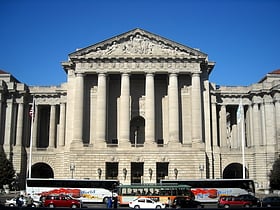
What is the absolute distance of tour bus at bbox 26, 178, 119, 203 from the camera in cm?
5759

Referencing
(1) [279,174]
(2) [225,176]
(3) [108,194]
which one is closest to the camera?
(3) [108,194]

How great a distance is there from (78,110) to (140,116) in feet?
43.6

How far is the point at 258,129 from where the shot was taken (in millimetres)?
81688

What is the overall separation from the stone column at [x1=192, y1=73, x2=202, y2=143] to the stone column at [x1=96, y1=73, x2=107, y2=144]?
54.8 ft

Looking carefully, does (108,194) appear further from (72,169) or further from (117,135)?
(117,135)

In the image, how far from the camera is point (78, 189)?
57688 mm

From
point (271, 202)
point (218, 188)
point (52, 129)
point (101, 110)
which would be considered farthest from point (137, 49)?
point (271, 202)

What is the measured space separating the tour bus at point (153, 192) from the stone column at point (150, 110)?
18.8 meters

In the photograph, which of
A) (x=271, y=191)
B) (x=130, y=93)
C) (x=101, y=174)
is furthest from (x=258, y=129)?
(x=101, y=174)

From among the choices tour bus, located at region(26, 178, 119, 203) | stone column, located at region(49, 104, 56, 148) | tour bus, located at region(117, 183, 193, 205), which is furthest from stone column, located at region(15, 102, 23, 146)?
tour bus, located at region(117, 183, 193, 205)

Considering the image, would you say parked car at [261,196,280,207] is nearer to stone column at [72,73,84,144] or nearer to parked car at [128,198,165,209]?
parked car at [128,198,165,209]

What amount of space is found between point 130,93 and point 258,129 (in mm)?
27443

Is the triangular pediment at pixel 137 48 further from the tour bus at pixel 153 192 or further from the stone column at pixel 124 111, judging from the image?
the tour bus at pixel 153 192

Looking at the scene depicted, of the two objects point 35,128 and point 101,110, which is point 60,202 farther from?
point 35,128
